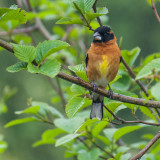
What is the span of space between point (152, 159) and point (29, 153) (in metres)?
10.6

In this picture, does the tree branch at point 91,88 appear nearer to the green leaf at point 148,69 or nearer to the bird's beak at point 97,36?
the green leaf at point 148,69

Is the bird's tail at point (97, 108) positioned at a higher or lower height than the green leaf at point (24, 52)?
lower

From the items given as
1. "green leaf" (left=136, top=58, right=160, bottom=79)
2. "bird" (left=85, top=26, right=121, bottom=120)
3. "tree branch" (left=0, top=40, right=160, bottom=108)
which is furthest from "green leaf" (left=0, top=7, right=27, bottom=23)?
"bird" (left=85, top=26, right=121, bottom=120)

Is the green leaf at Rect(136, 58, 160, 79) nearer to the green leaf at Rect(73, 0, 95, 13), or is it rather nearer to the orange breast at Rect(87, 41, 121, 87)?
the green leaf at Rect(73, 0, 95, 13)

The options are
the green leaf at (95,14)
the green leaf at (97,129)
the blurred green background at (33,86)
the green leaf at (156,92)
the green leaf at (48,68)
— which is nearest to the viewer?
the green leaf at (156,92)

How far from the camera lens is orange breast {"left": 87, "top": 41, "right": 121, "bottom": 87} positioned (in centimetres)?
255

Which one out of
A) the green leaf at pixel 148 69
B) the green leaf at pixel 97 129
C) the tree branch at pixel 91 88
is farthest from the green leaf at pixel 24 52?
the green leaf at pixel 97 129

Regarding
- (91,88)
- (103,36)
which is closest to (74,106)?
(91,88)

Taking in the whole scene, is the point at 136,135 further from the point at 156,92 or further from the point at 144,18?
the point at 156,92

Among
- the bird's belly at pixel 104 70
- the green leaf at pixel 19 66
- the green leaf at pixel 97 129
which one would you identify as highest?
the green leaf at pixel 19 66

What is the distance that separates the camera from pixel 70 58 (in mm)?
3947

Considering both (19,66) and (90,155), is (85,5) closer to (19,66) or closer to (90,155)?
(19,66)

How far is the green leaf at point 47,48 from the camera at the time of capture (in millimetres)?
1636

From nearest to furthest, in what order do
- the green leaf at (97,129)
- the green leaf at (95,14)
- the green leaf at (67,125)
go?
the green leaf at (95,14)
the green leaf at (97,129)
the green leaf at (67,125)
